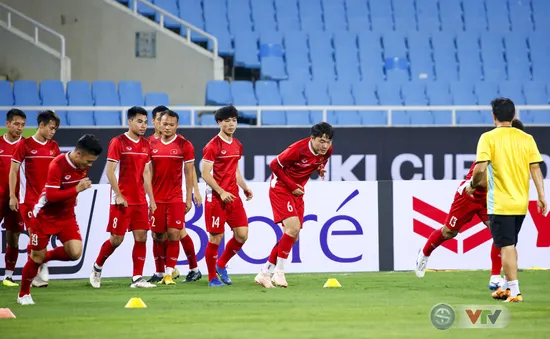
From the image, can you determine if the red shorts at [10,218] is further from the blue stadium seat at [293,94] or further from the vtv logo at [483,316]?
the blue stadium seat at [293,94]

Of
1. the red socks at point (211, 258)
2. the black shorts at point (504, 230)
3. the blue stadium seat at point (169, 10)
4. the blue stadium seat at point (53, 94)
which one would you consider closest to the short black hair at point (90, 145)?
the red socks at point (211, 258)

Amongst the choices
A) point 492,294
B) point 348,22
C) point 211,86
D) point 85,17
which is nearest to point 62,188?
point 492,294

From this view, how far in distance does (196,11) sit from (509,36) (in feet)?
26.2

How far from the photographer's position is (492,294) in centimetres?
1083

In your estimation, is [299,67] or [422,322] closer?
[422,322]

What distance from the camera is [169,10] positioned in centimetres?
2462

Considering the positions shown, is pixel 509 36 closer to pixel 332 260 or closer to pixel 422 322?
pixel 332 260

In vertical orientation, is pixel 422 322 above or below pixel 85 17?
below

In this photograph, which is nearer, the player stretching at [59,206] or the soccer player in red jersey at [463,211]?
the player stretching at [59,206]

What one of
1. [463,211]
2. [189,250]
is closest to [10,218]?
[189,250]

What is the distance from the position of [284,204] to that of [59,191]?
294 cm

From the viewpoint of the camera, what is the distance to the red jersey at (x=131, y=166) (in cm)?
1262

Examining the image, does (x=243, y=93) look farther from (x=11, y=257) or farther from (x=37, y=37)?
(x=11, y=257)

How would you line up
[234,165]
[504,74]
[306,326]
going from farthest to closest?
[504,74], [234,165], [306,326]
